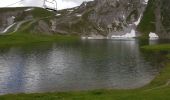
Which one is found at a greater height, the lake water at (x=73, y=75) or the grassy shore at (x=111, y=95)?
the grassy shore at (x=111, y=95)

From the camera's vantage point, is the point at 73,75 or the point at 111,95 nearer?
the point at 111,95

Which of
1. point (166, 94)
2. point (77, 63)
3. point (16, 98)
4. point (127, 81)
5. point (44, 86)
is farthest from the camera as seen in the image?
point (77, 63)

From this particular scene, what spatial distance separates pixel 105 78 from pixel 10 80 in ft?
60.6

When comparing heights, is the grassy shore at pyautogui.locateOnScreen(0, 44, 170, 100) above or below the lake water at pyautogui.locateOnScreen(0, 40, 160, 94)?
above

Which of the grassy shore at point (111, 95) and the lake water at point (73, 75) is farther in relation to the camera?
the lake water at point (73, 75)

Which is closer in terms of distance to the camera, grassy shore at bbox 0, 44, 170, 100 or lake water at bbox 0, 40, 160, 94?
grassy shore at bbox 0, 44, 170, 100

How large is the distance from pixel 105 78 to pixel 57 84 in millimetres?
11163

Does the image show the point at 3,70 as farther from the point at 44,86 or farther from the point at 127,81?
the point at 127,81

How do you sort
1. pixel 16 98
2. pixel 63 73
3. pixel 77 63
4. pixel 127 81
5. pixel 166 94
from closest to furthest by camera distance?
pixel 166 94, pixel 16 98, pixel 127 81, pixel 63 73, pixel 77 63

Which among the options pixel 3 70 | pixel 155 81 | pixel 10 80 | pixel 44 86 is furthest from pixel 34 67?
pixel 155 81

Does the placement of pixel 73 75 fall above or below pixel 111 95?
below

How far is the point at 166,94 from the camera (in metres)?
47.3

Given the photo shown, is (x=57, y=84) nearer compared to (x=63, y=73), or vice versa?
(x=57, y=84)

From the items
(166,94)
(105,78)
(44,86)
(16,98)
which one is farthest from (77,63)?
(166,94)
